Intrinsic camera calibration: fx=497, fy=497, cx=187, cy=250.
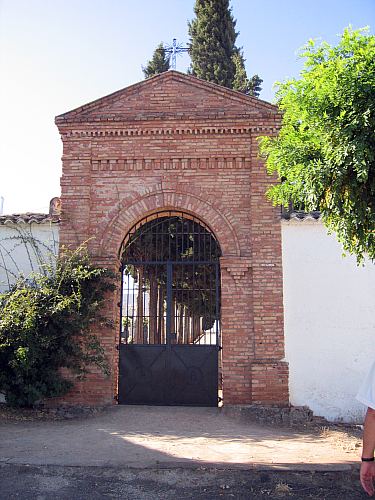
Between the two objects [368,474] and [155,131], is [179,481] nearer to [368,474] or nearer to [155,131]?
[368,474]

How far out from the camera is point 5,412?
8164mm

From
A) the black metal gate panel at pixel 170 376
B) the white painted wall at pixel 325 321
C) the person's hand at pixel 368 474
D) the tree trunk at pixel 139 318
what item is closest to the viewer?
the person's hand at pixel 368 474

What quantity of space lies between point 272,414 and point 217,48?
1535 centimetres

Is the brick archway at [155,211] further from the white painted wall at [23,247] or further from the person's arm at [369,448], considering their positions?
the person's arm at [369,448]

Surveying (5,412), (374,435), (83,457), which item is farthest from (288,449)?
(5,412)

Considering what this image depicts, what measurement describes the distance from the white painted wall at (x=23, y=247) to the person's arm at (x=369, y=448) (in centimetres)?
711

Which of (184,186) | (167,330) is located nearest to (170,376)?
(167,330)

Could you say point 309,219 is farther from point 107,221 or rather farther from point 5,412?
point 5,412

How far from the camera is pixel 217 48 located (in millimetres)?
19297

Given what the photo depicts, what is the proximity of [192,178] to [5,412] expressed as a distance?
16.8 ft

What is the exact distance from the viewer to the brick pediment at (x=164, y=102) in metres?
9.23

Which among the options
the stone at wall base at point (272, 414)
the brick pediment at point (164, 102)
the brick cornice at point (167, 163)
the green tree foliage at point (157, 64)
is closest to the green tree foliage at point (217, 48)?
the green tree foliage at point (157, 64)

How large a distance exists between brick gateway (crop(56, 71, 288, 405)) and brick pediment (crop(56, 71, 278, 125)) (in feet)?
0.06

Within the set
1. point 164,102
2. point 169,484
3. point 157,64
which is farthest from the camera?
point 157,64
